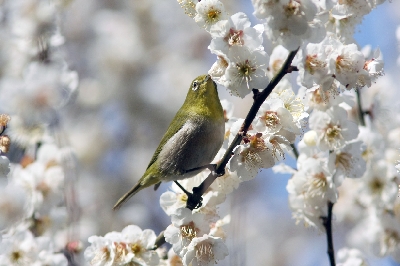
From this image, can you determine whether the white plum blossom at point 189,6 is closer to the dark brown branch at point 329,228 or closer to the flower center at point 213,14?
the flower center at point 213,14

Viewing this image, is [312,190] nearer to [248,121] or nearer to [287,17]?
[248,121]

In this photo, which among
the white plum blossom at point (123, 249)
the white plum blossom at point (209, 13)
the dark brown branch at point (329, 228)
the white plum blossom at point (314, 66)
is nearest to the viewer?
the white plum blossom at point (314, 66)

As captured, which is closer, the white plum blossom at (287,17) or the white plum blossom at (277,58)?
the white plum blossom at (287,17)

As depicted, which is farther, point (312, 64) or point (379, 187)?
point (379, 187)

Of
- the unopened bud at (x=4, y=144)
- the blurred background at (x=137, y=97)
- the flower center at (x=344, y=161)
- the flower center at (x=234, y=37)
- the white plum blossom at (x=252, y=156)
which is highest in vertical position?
the flower center at (x=234, y=37)

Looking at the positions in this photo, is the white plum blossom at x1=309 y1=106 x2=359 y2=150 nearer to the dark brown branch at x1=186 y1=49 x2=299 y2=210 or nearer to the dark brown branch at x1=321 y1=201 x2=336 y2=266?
the dark brown branch at x1=321 y1=201 x2=336 y2=266

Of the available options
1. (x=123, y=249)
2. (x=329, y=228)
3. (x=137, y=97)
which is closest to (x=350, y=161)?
(x=329, y=228)

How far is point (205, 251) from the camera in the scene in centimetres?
231

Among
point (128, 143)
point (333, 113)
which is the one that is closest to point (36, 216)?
point (333, 113)

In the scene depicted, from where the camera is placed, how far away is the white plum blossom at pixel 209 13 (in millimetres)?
2166

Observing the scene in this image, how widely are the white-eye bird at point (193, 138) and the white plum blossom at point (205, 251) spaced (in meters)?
0.46

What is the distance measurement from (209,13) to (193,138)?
949 millimetres

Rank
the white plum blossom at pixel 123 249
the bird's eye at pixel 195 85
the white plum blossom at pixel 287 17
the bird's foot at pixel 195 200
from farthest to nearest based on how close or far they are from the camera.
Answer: the bird's eye at pixel 195 85, the white plum blossom at pixel 123 249, the bird's foot at pixel 195 200, the white plum blossom at pixel 287 17

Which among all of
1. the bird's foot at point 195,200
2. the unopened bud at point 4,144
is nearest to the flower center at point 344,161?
the bird's foot at point 195,200
